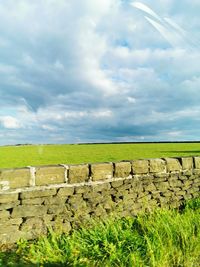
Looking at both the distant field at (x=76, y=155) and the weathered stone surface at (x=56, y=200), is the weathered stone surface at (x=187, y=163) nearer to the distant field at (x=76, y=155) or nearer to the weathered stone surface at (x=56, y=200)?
the weathered stone surface at (x=56, y=200)

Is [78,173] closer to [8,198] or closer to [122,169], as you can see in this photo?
[122,169]

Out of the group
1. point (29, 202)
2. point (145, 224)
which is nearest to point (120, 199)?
point (145, 224)

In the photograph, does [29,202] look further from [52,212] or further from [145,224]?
[145,224]

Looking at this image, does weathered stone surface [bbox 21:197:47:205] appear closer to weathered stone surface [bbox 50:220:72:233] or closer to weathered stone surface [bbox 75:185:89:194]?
weathered stone surface [bbox 50:220:72:233]

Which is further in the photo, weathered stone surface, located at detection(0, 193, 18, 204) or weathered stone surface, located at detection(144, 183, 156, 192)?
weathered stone surface, located at detection(144, 183, 156, 192)

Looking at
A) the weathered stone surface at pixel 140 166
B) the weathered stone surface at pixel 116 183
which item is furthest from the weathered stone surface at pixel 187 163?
the weathered stone surface at pixel 116 183

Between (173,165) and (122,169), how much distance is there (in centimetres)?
191

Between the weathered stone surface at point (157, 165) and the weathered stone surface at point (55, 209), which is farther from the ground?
the weathered stone surface at point (157, 165)

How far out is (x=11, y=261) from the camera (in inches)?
190

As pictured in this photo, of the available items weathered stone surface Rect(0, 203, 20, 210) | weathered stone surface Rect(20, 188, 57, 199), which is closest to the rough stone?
weathered stone surface Rect(20, 188, 57, 199)

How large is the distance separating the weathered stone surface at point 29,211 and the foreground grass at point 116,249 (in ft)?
1.50

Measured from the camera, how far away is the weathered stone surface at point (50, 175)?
225 inches

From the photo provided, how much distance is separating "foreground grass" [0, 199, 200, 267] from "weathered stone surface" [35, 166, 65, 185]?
3.20 feet

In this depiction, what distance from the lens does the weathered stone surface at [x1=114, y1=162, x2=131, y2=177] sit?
22.5ft
